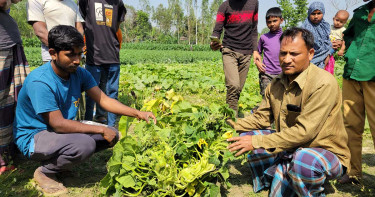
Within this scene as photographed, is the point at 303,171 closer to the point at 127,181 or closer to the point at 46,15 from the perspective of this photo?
the point at 127,181

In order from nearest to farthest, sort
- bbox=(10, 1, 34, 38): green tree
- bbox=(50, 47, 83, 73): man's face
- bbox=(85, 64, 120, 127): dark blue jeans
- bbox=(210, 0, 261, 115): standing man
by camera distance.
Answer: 1. bbox=(50, 47, 83, 73): man's face
2. bbox=(85, 64, 120, 127): dark blue jeans
3. bbox=(210, 0, 261, 115): standing man
4. bbox=(10, 1, 34, 38): green tree

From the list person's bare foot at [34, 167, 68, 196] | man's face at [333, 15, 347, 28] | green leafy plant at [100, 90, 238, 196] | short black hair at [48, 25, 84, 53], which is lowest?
person's bare foot at [34, 167, 68, 196]

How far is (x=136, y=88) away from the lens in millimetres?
5301

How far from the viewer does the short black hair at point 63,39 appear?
6.97ft

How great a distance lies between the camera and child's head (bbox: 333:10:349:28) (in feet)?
16.6

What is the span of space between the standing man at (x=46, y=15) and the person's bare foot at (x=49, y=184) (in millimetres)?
1429

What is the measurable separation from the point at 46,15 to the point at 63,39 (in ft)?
4.01

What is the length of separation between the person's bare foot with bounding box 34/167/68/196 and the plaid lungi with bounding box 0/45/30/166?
63 centimetres

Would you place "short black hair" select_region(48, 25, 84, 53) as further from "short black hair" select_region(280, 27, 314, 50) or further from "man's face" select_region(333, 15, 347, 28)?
"man's face" select_region(333, 15, 347, 28)

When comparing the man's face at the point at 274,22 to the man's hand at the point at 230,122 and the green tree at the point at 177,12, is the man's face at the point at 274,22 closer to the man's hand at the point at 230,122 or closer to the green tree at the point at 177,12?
the man's hand at the point at 230,122

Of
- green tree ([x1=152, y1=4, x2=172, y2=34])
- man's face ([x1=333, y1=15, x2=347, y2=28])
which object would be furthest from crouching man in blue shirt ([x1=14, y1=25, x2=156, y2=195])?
green tree ([x1=152, y1=4, x2=172, y2=34])

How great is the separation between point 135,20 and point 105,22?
2489 inches

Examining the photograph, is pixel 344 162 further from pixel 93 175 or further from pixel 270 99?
pixel 93 175

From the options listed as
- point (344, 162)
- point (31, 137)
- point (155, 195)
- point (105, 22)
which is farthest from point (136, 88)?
point (344, 162)
